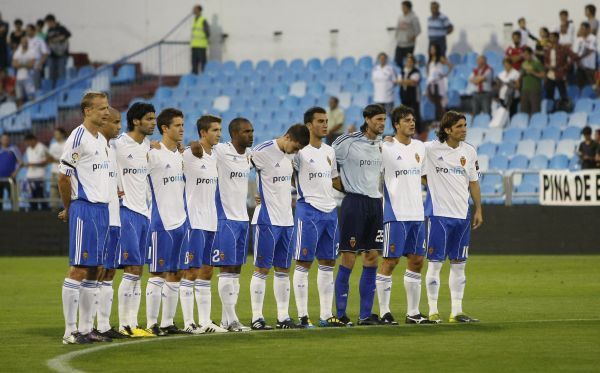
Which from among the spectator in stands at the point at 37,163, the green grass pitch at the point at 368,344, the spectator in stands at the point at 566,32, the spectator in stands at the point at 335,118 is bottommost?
the green grass pitch at the point at 368,344

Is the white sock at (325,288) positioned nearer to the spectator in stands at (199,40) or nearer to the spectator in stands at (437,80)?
the spectator in stands at (437,80)

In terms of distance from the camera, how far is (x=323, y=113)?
14969mm

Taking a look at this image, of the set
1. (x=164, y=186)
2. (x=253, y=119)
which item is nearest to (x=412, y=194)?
(x=164, y=186)

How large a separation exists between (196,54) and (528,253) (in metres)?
13.5

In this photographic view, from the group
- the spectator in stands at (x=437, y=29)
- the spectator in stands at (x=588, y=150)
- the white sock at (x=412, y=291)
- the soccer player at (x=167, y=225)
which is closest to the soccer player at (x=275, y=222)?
the soccer player at (x=167, y=225)

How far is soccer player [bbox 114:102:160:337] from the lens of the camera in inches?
544

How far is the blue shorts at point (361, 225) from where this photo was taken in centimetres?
1505

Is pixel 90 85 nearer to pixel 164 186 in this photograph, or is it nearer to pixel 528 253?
pixel 528 253

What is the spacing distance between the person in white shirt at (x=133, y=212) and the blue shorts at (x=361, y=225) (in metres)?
2.35

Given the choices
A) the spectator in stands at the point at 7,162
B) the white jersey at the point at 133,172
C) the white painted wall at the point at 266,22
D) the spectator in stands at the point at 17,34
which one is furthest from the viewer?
the spectator in stands at the point at 17,34

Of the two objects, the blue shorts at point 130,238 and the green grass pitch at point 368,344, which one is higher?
the blue shorts at point 130,238

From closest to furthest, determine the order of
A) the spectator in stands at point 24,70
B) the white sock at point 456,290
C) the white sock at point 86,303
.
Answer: the white sock at point 86,303 → the white sock at point 456,290 → the spectator in stands at point 24,70

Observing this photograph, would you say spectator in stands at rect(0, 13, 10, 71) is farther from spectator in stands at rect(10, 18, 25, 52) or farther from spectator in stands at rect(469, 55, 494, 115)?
spectator in stands at rect(469, 55, 494, 115)

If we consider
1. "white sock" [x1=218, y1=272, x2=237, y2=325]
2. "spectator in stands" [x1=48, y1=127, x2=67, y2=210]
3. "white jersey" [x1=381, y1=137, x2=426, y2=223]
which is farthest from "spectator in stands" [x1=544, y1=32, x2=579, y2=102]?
"white sock" [x1=218, y1=272, x2=237, y2=325]
